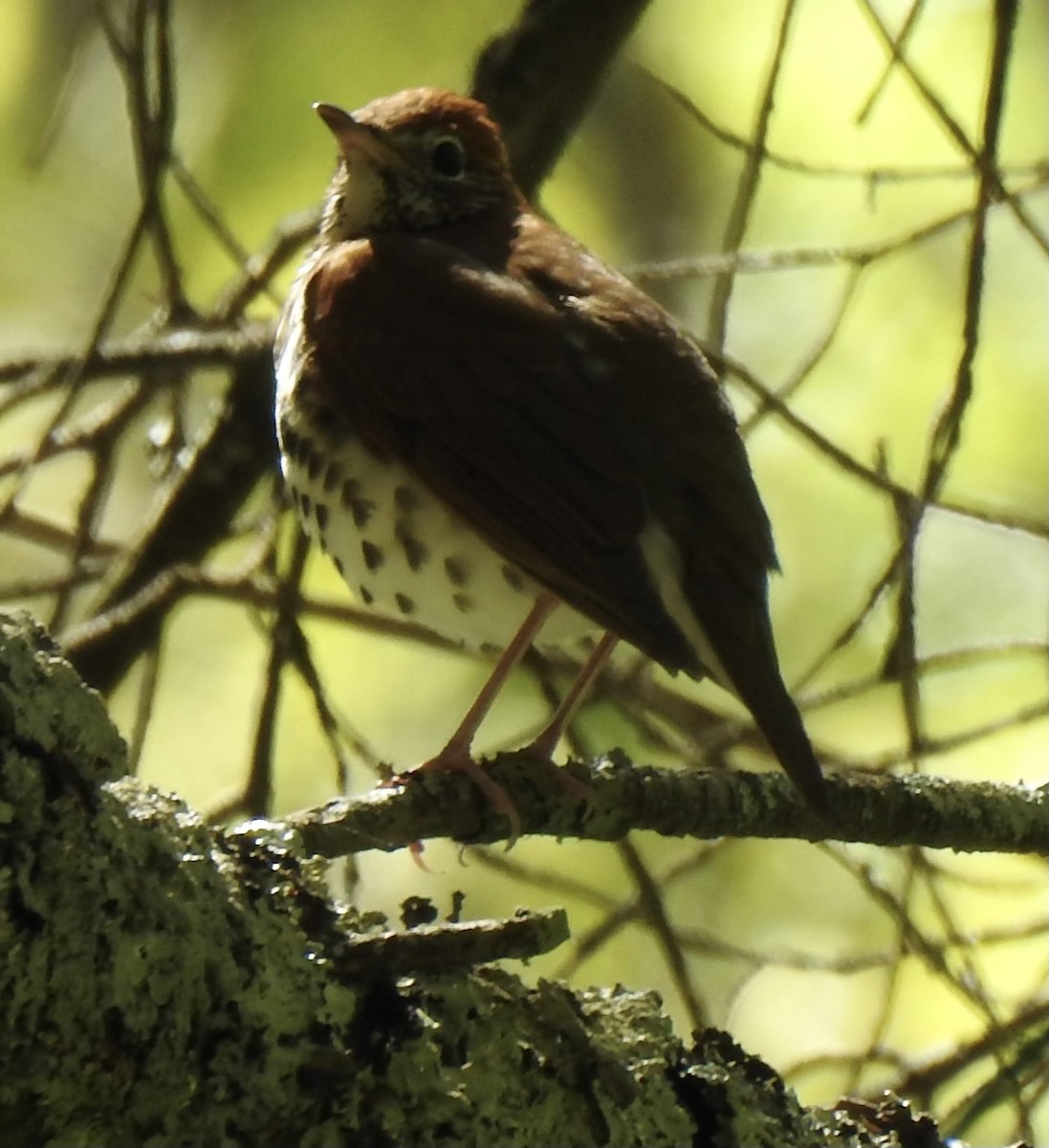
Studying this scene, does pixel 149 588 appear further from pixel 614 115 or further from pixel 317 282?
pixel 614 115

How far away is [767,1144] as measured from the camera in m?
1.76

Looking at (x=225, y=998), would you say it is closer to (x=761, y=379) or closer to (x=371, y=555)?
(x=371, y=555)

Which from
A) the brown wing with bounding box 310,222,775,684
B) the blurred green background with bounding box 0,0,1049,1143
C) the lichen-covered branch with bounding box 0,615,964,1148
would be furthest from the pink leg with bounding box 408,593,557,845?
the blurred green background with bounding box 0,0,1049,1143

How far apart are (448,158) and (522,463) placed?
0.92 meters

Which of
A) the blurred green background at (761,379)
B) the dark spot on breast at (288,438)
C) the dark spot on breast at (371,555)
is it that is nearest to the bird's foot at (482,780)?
the dark spot on breast at (371,555)

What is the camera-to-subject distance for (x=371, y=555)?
284 cm

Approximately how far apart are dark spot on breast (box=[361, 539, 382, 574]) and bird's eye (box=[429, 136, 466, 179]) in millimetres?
876

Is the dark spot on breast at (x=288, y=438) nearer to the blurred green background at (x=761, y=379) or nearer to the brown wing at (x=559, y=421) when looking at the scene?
the brown wing at (x=559, y=421)

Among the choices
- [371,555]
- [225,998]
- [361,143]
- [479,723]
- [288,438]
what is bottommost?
[225,998]

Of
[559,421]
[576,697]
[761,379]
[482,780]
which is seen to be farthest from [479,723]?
[761,379]

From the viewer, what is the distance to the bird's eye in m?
3.31

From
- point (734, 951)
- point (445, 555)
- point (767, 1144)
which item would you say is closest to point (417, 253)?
point (445, 555)

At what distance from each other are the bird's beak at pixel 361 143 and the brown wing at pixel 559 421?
297 millimetres

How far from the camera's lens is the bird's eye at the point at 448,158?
3311mm
